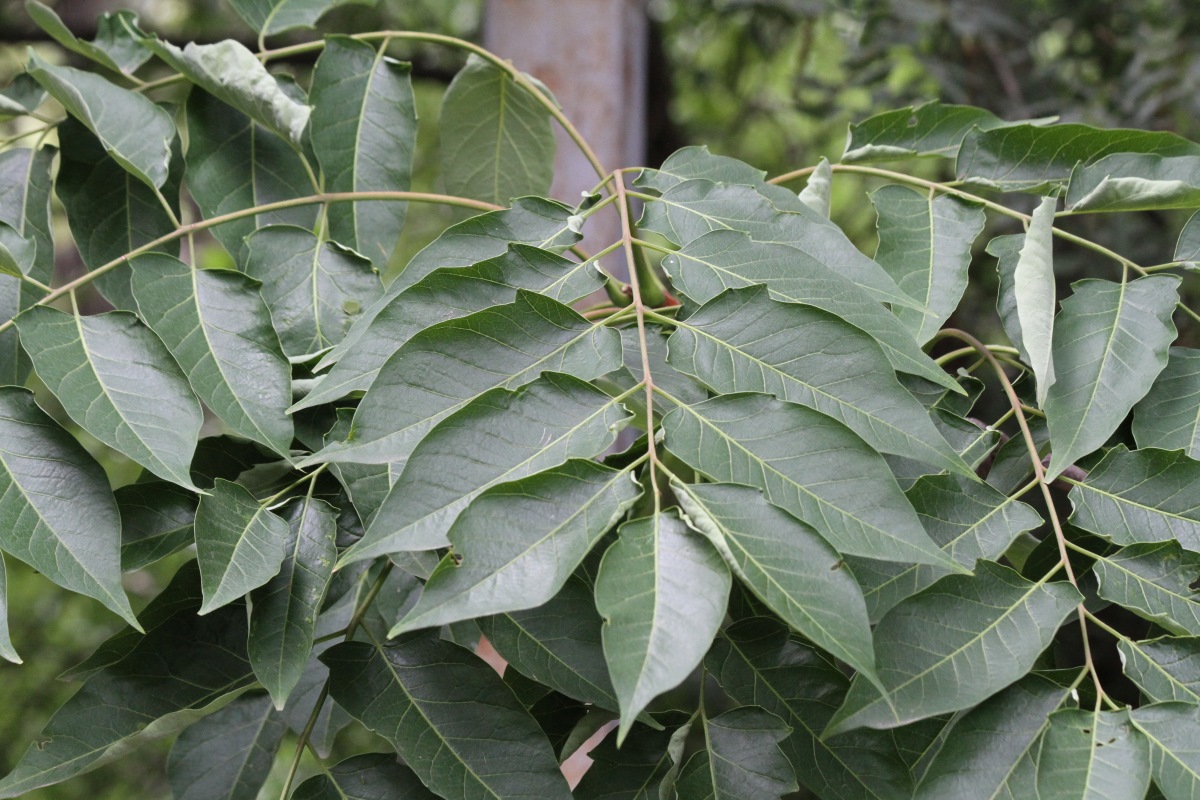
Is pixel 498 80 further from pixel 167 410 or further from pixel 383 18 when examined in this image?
pixel 383 18

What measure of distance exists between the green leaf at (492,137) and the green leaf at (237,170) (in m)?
0.17

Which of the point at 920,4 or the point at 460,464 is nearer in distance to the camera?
the point at 460,464

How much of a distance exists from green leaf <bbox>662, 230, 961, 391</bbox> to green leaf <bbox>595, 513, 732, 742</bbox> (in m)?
0.13

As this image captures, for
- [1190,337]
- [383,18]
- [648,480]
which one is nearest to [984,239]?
[1190,337]

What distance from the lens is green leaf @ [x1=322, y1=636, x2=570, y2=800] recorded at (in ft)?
1.39

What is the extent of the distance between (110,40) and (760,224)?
0.52 m

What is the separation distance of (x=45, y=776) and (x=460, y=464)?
252mm

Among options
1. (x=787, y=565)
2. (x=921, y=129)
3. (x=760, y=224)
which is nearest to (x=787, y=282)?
(x=760, y=224)

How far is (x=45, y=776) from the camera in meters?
0.45

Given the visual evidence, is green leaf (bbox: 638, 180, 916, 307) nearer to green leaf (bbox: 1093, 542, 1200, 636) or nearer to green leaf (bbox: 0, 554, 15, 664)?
green leaf (bbox: 1093, 542, 1200, 636)

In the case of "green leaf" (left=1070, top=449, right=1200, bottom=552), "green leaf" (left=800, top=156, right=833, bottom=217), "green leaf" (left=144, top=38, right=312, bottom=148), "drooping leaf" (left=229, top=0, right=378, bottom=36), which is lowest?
"green leaf" (left=1070, top=449, right=1200, bottom=552)

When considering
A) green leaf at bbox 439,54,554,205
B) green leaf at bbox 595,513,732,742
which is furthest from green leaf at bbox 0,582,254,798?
green leaf at bbox 439,54,554,205

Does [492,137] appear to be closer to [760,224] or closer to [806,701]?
[760,224]

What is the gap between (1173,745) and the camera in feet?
1.21
